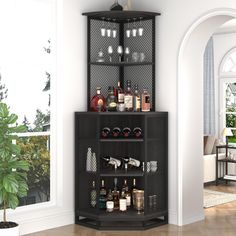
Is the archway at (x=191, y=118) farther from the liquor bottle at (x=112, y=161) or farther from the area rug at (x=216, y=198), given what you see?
the area rug at (x=216, y=198)

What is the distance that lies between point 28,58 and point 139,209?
2097mm

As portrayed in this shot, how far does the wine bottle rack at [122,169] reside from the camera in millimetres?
6172

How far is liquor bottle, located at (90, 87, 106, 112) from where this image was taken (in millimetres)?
6375

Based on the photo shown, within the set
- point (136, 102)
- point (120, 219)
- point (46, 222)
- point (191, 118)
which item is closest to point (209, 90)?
point (191, 118)

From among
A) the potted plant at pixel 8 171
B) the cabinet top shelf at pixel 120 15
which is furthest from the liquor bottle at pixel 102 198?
the cabinet top shelf at pixel 120 15

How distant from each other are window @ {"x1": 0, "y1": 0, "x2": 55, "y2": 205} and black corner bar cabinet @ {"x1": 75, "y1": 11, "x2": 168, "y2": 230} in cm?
42

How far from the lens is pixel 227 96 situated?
10844 mm

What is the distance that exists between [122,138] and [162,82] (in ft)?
2.75

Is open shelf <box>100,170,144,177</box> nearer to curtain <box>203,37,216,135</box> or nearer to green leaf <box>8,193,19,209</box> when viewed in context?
green leaf <box>8,193,19,209</box>

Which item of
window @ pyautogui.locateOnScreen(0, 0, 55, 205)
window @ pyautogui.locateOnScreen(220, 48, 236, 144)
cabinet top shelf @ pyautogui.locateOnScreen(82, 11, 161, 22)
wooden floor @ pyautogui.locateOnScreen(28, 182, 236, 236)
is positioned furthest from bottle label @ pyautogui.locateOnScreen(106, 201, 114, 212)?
window @ pyautogui.locateOnScreen(220, 48, 236, 144)

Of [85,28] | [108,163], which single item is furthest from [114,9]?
[108,163]

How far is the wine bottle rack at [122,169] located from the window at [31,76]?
0.41 metres

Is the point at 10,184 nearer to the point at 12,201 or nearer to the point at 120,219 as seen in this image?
the point at 12,201

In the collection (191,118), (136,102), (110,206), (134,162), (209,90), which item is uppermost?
(209,90)
